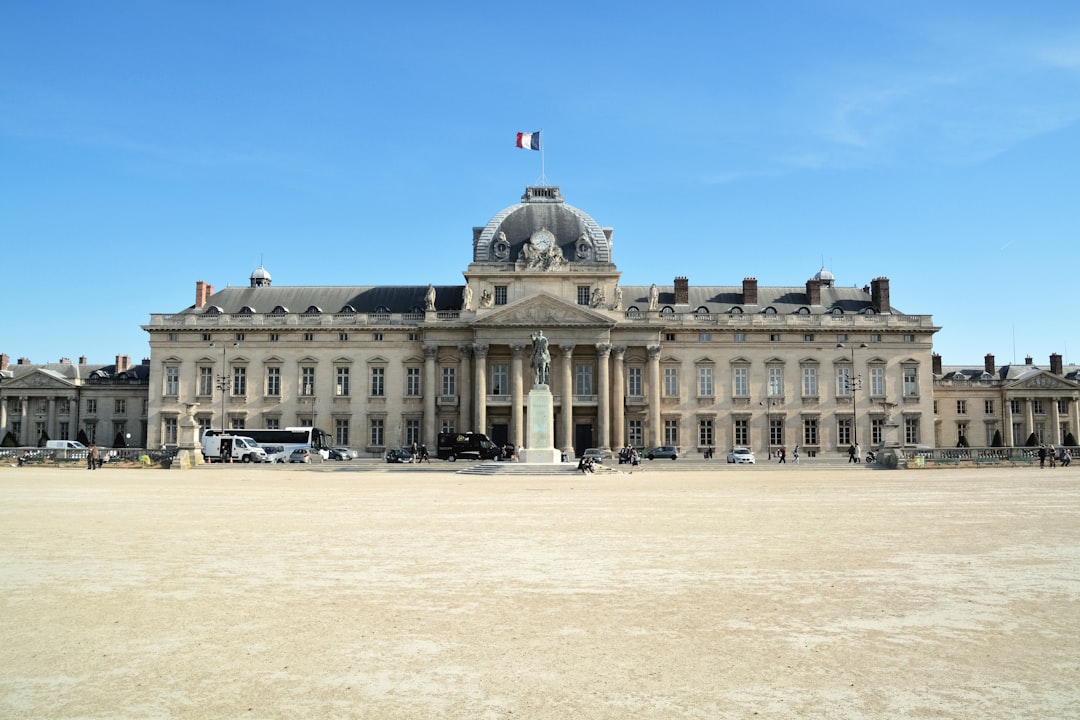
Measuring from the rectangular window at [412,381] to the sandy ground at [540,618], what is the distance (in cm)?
5274

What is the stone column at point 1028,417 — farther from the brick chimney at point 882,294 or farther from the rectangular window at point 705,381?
the rectangular window at point 705,381

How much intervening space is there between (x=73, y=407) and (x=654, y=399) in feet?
179

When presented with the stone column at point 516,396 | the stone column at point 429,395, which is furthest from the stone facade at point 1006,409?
the stone column at point 429,395

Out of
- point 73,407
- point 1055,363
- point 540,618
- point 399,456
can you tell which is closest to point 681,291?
point 399,456

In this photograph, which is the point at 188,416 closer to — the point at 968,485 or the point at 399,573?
the point at 968,485

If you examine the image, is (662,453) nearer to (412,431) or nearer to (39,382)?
(412,431)

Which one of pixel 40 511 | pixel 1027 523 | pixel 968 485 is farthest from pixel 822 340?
pixel 40 511

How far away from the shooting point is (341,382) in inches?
2817

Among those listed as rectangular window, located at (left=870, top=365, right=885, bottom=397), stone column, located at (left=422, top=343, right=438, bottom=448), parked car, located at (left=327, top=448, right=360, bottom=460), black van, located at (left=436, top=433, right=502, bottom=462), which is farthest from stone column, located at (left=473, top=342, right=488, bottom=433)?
rectangular window, located at (left=870, top=365, right=885, bottom=397)

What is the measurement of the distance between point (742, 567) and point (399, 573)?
4642 millimetres

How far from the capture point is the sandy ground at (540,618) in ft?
21.7

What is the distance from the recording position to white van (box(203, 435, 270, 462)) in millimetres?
61188

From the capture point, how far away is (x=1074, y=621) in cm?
884

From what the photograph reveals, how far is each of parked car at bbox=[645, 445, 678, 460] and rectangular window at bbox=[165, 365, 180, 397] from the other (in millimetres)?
38068
